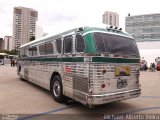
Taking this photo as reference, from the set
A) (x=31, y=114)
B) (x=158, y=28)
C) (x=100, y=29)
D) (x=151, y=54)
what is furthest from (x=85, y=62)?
(x=158, y=28)

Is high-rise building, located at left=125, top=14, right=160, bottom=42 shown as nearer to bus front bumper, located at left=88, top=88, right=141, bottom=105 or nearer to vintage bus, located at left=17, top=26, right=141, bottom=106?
vintage bus, located at left=17, top=26, right=141, bottom=106

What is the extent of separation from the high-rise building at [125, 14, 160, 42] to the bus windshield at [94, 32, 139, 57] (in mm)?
99419

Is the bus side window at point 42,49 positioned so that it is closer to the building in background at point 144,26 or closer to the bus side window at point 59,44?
the bus side window at point 59,44

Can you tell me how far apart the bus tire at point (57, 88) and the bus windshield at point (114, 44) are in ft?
7.76

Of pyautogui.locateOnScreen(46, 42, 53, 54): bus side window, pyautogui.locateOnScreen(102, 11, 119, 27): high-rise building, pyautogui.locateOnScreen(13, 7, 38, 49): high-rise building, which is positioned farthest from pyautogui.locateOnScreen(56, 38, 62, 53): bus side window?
pyautogui.locateOnScreen(102, 11, 119, 27): high-rise building

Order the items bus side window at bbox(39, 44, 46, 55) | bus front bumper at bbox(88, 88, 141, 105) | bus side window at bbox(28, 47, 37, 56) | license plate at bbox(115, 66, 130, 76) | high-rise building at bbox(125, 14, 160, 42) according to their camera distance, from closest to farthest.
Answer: bus front bumper at bbox(88, 88, 141, 105) < license plate at bbox(115, 66, 130, 76) < bus side window at bbox(39, 44, 46, 55) < bus side window at bbox(28, 47, 37, 56) < high-rise building at bbox(125, 14, 160, 42)

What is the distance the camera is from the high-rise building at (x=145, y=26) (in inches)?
4058

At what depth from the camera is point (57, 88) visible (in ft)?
26.8

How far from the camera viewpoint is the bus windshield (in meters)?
6.39

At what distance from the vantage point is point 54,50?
847 cm

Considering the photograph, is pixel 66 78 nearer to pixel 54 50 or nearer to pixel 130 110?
pixel 54 50

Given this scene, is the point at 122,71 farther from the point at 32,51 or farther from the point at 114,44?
the point at 32,51

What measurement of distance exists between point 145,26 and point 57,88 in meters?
105

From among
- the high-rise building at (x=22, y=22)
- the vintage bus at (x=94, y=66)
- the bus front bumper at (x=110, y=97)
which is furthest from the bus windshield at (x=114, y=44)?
the high-rise building at (x=22, y=22)
